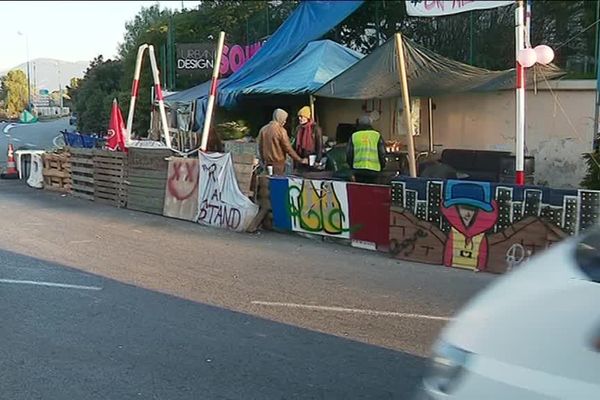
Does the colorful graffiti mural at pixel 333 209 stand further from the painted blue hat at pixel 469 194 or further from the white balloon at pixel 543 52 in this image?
the white balloon at pixel 543 52

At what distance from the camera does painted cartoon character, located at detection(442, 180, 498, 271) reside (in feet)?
27.7

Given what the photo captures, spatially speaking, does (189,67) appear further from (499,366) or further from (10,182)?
(499,366)

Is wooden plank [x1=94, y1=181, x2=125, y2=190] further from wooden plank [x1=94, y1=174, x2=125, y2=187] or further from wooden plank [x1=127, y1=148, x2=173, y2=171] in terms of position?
wooden plank [x1=127, y1=148, x2=173, y2=171]

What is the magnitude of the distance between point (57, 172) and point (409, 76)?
9.26 m

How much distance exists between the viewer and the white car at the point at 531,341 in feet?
7.13

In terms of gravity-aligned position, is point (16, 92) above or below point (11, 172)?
above

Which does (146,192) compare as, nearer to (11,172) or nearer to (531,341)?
(11,172)

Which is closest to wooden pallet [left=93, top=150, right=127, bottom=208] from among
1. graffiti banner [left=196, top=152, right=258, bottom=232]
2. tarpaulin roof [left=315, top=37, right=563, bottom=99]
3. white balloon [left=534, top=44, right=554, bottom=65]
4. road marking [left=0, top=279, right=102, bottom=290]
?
graffiti banner [left=196, top=152, right=258, bottom=232]

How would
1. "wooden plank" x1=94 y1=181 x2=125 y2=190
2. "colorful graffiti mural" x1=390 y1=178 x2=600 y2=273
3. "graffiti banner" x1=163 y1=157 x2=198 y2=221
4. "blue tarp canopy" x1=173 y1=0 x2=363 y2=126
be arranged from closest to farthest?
"colorful graffiti mural" x1=390 y1=178 x2=600 y2=273, "graffiti banner" x1=163 y1=157 x2=198 y2=221, "wooden plank" x1=94 y1=181 x2=125 y2=190, "blue tarp canopy" x1=173 y1=0 x2=363 y2=126

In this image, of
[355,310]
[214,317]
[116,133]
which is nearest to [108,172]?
[116,133]

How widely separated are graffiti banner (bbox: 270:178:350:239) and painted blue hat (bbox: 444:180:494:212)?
5.92ft

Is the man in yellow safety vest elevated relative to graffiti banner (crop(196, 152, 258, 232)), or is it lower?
elevated

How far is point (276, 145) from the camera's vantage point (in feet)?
40.5

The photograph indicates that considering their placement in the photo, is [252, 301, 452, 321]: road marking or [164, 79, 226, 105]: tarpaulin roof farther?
[164, 79, 226, 105]: tarpaulin roof
